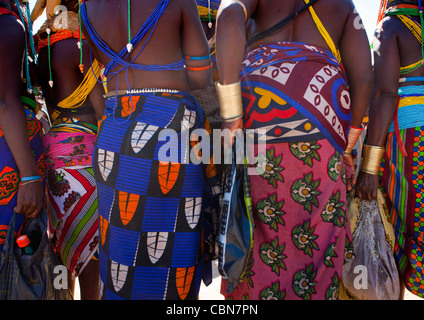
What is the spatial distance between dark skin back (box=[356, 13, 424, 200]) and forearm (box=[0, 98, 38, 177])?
2.01 meters

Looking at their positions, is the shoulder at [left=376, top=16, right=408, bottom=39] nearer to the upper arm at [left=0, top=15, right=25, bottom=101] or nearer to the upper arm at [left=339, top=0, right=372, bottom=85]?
the upper arm at [left=339, top=0, right=372, bottom=85]

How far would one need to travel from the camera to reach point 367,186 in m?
2.26

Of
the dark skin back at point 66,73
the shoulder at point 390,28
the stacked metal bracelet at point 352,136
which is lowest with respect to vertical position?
the stacked metal bracelet at point 352,136

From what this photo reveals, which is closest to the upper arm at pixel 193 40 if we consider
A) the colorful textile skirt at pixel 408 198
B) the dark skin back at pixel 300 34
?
the dark skin back at pixel 300 34

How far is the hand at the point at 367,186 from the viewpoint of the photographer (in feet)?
7.38

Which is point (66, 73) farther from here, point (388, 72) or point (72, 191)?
point (388, 72)

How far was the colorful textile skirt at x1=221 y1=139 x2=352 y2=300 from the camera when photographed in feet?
5.85

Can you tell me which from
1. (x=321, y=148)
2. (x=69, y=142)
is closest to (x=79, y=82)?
(x=69, y=142)

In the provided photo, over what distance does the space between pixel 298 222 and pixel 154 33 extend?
3.88 ft

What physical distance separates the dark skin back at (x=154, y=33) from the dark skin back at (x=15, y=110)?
0.48 m

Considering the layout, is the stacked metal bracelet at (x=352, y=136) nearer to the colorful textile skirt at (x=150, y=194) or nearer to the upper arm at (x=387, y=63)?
the upper arm at (x=387, y=63)

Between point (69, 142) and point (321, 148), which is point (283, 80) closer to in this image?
point (321, 148)

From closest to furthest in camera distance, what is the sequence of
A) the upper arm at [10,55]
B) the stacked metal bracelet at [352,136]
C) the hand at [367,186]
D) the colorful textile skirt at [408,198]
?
the upper arm at [10,55] → the stacked metal bracelet at [352,136] → the hand at [367,186] → the colorful textile skirt at [408,198]

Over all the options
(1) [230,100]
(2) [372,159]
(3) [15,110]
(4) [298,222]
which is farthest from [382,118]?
(3) [15,110]
